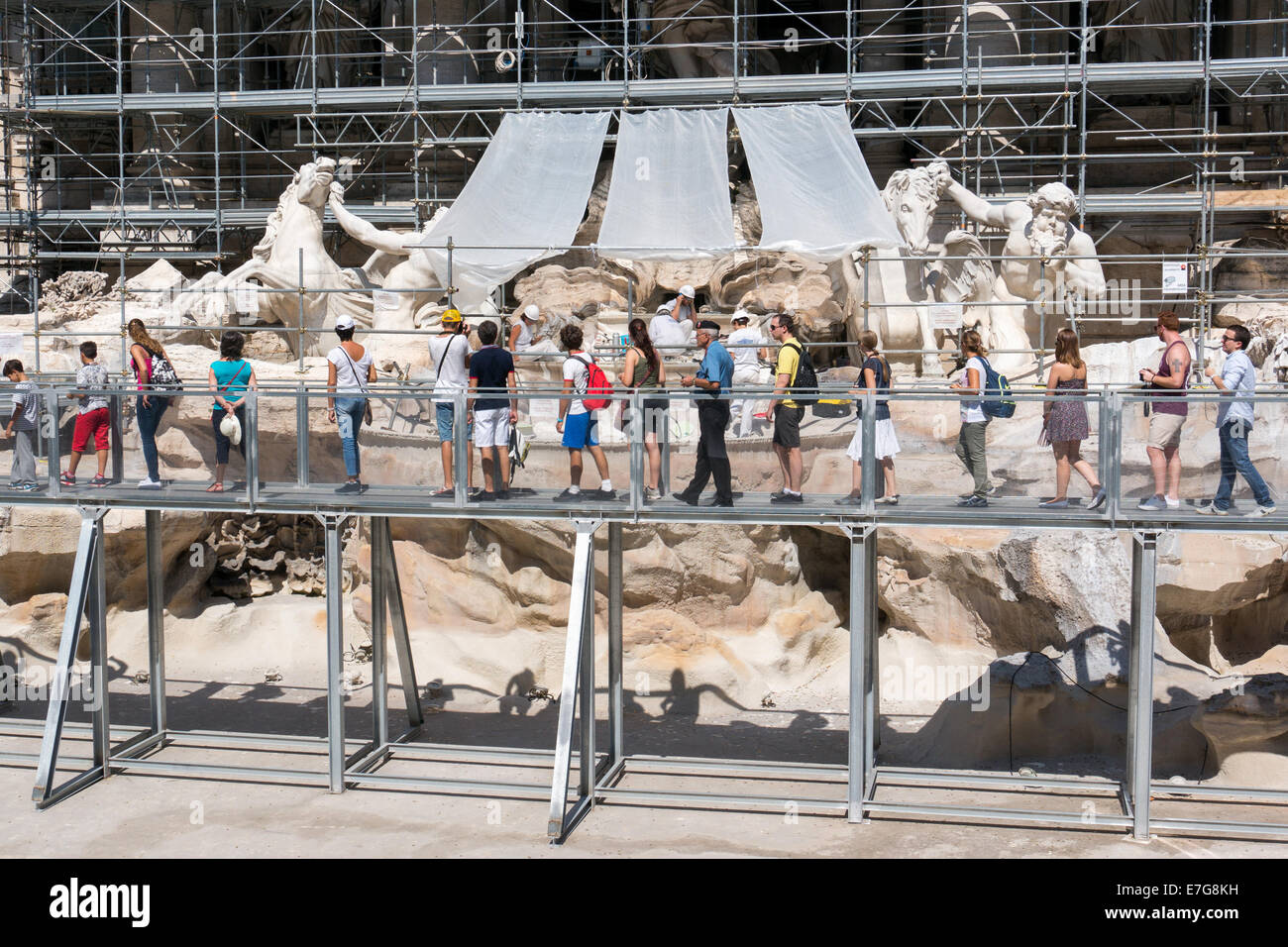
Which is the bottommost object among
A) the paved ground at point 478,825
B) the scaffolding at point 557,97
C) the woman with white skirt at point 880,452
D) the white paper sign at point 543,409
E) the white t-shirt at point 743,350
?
the paved ground at point 478,825

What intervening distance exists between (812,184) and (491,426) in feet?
24.7

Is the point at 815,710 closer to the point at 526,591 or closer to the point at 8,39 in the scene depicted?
Answer: the point at 526,591

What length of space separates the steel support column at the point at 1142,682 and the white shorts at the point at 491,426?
13.9 ft

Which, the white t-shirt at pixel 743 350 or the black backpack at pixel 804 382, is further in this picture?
the white t-shirt at pixel 743 350

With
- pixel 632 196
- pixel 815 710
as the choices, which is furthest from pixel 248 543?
pixel 815 710

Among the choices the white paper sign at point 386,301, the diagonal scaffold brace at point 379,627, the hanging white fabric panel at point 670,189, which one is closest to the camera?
the diagonal scaffold brace at point 379,627

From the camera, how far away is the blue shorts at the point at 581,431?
1056 cm

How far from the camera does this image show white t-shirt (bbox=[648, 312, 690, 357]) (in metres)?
16.0

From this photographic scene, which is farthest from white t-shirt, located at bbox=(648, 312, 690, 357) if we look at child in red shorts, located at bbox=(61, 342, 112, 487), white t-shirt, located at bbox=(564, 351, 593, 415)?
→ child in red shorts, located at bbox=(61, 342, 112, 487)

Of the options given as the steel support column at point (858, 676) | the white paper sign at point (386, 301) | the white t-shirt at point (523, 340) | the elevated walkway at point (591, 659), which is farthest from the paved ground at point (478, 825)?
the white paper sign at point (386, 301)

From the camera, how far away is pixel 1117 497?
9773mm

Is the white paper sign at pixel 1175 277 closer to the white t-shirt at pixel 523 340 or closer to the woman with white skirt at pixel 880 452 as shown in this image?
the white t-shirt at pixel 523 340

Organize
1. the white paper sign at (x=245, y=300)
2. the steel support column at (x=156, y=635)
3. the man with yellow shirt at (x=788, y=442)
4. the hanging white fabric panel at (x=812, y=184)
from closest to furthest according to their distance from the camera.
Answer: the man with yellow shirt at (x=788, y=442) → the steel support column at (x=156, y=635) → the hanging white fabric panel at (x=812, y=184) → the white paper sign at (x=245, y=300)

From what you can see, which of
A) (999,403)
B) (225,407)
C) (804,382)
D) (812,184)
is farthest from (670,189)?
(999,403)
